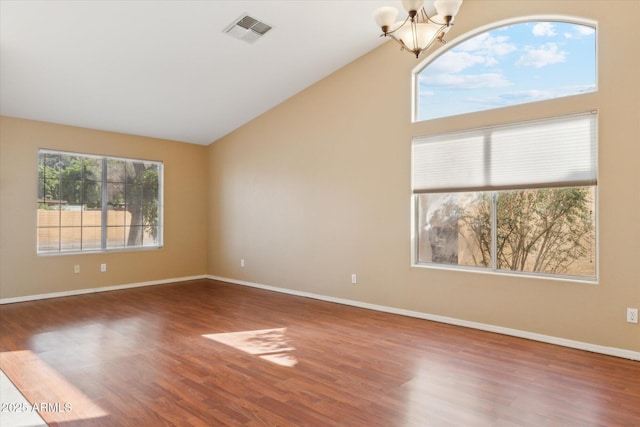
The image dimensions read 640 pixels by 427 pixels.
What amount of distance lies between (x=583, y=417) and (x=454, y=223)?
2.40m

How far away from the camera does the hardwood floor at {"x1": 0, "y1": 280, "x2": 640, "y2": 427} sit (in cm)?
237

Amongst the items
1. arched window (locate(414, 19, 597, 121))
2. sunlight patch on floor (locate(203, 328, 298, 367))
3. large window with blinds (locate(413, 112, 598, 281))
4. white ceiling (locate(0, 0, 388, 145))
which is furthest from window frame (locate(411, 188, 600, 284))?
white ceiling (locate(0, 0, 388, 145))

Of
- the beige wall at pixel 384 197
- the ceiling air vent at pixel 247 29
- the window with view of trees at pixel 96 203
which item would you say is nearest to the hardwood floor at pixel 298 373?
the beige wall at pixel 384 197

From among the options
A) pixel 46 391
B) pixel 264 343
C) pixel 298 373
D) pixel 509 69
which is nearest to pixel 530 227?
pixel 509 69

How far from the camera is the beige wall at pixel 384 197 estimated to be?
3404mm

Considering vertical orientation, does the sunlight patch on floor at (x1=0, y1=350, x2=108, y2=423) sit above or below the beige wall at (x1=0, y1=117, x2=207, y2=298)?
below

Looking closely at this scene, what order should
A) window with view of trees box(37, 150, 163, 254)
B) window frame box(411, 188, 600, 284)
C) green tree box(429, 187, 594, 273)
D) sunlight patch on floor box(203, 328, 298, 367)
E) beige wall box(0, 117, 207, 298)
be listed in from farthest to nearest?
window with view of trees box(37, 150, 163, 254) → beige wall box(0, 117, 207, 298) → green tree box(429, 187, 594, 273) → window frame box(411, 188, 600, 284) → sunlight patch on floor box(203, 328, 298, 367)

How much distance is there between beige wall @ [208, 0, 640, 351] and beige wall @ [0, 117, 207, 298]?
1.36 feet

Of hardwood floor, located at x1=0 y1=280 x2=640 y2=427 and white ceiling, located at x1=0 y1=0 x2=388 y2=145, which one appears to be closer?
hardwood floor, located at x1=0 y1=280 x2=640 y2=427

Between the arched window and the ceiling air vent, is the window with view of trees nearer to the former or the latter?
the ceiling air vent

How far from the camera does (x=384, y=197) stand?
16.1 ft

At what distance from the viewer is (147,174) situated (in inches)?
265

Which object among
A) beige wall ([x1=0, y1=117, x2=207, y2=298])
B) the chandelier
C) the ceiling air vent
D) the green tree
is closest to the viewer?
the chandelier

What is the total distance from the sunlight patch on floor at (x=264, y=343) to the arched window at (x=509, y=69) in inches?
119
